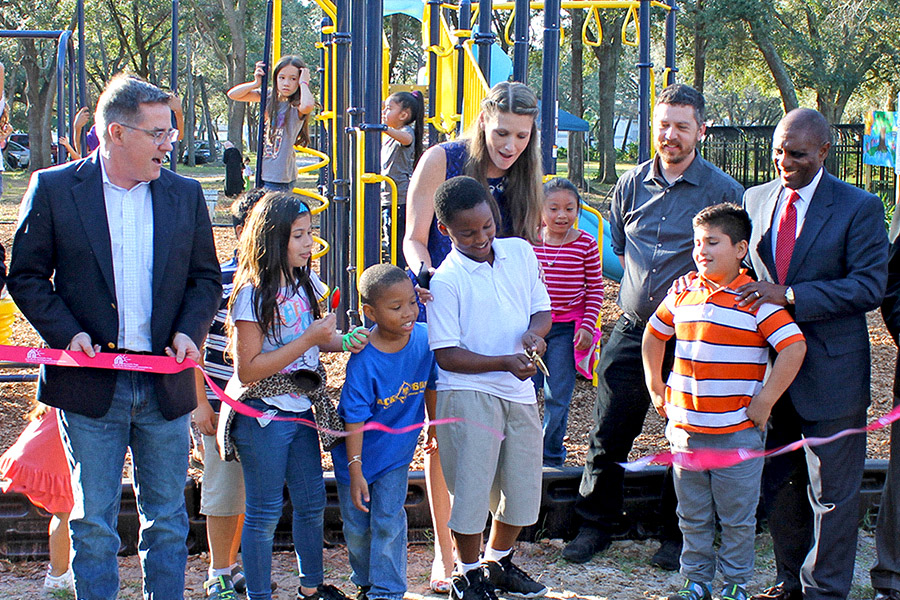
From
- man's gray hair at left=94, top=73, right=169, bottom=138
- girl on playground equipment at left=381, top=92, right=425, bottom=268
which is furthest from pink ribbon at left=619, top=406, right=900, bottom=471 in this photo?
girl on playground equipment at left=381, top=92, right=425, bottom=268

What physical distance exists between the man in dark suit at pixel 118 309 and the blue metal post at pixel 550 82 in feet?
12.4

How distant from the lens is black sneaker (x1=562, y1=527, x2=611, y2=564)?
4102mm

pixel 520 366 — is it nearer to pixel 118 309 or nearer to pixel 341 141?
pixel 118 309

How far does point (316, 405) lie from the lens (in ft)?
11.1

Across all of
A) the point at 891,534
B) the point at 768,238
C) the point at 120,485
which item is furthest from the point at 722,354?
the point at 120,485

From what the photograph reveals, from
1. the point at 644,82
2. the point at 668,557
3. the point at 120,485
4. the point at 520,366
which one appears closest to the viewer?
the point at 120,485

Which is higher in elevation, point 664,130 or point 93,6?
point 93,6

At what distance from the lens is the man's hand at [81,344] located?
2.88 m

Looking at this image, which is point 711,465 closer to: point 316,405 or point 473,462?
point 473,462

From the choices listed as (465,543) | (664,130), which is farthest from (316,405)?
(664,130)

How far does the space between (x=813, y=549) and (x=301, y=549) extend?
1934mm

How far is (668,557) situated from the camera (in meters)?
4.07

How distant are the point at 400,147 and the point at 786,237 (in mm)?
4268

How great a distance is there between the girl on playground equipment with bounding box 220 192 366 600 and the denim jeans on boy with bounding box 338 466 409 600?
0.14 metres
